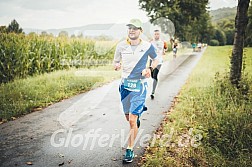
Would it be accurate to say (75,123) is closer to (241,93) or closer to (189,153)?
(189,153)

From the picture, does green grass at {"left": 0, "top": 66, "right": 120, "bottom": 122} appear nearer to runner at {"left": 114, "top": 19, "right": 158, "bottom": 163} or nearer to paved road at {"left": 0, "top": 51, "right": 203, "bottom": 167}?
paved road at {"left": 0, "top": 51, "right": 203, "bottom": 167}

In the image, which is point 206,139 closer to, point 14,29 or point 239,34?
point 239,34

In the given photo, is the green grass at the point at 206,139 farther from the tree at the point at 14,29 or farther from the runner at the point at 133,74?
the tree at the point at 14,29

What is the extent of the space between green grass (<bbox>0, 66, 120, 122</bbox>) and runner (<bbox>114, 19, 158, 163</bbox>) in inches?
148

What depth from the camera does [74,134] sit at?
5625 millimetres

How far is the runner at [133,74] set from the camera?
4.37 m

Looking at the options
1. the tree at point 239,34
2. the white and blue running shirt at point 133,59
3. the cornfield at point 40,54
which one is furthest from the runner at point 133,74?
the cornfield at point 40,54

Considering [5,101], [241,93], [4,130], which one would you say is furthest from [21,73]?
[241,93]

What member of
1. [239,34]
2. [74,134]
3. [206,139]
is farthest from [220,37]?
[74,134]

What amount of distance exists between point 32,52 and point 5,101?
5661mm

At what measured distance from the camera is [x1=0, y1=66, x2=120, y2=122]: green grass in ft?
24.1

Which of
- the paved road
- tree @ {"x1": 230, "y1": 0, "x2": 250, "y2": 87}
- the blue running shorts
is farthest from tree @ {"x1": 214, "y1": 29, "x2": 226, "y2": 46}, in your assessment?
the blue running shorts

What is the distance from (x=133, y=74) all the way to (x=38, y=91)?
5.73m

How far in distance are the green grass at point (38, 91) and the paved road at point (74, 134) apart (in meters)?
0.42
